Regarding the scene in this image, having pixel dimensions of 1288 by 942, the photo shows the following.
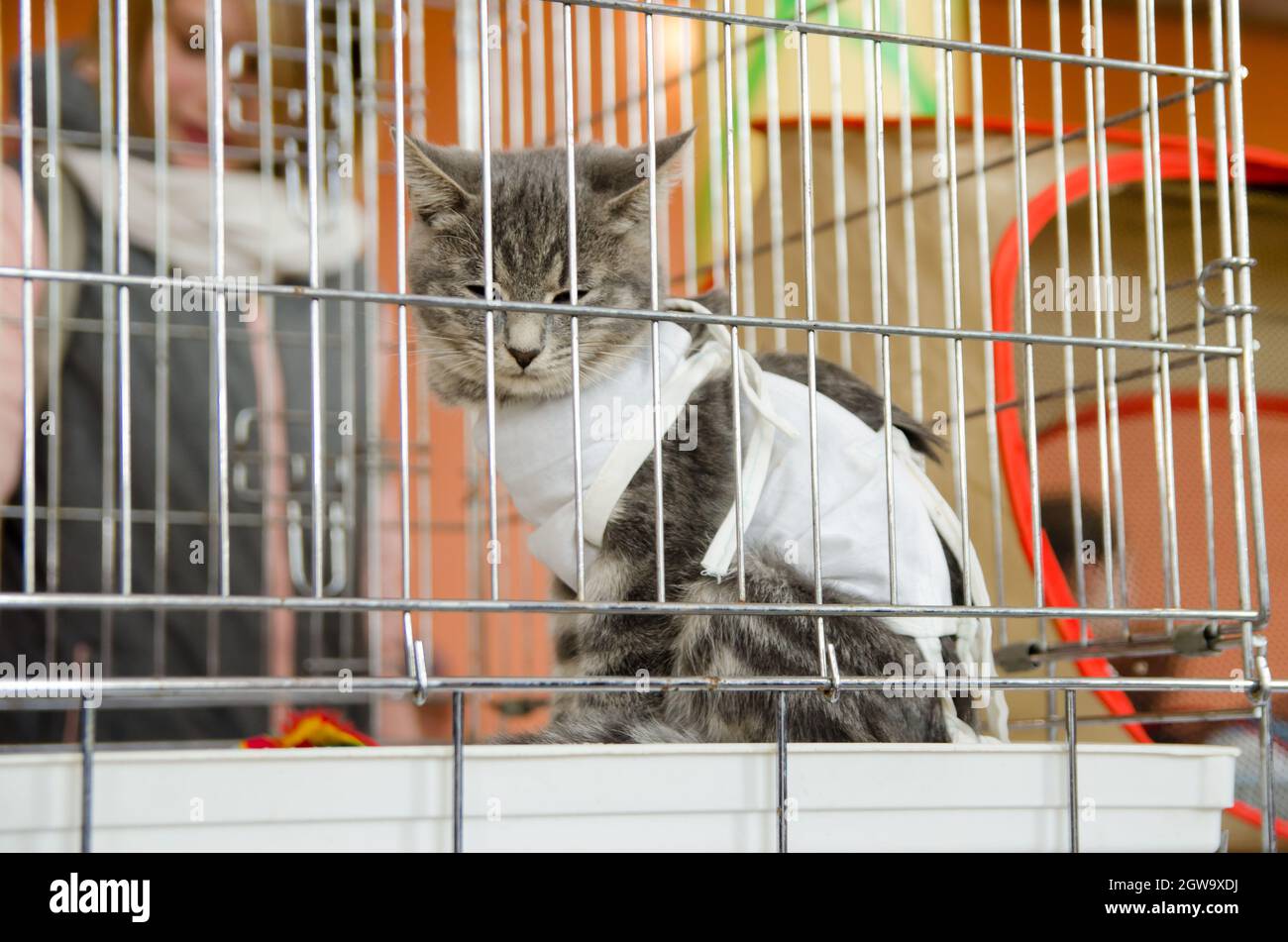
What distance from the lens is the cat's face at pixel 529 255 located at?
1.38 metres

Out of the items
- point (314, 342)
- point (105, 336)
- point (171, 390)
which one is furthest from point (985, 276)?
point (171, 390)

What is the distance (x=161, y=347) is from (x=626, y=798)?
60.3 inches

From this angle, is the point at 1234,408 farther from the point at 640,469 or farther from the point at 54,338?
the point at 54,338

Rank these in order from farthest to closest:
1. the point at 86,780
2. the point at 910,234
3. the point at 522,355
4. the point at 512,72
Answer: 1. the point at 512,72
2. the point at 910,234
3. the point at 522,355
4. the point at 86,780

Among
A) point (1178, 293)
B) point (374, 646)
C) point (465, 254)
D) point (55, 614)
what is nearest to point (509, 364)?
point (465, 254)

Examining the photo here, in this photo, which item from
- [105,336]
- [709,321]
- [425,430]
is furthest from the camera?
[425,430]

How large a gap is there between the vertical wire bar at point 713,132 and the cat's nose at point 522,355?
2.02 ft

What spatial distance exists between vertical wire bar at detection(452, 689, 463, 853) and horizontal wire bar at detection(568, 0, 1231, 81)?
530mm

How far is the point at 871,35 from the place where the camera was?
1.12 meters

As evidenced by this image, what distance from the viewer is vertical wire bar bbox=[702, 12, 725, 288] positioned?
1897 millimetres

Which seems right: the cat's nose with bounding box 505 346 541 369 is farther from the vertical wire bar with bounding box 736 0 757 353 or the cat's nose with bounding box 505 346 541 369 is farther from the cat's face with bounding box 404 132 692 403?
the vertical wire bar with bounding box 736 0 757 353

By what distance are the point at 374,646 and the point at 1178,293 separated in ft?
4.91

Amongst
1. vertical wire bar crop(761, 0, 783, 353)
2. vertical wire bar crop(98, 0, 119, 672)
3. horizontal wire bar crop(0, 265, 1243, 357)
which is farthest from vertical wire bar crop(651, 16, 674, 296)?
vertical wire bar crop(98, 0, 119, 672)
